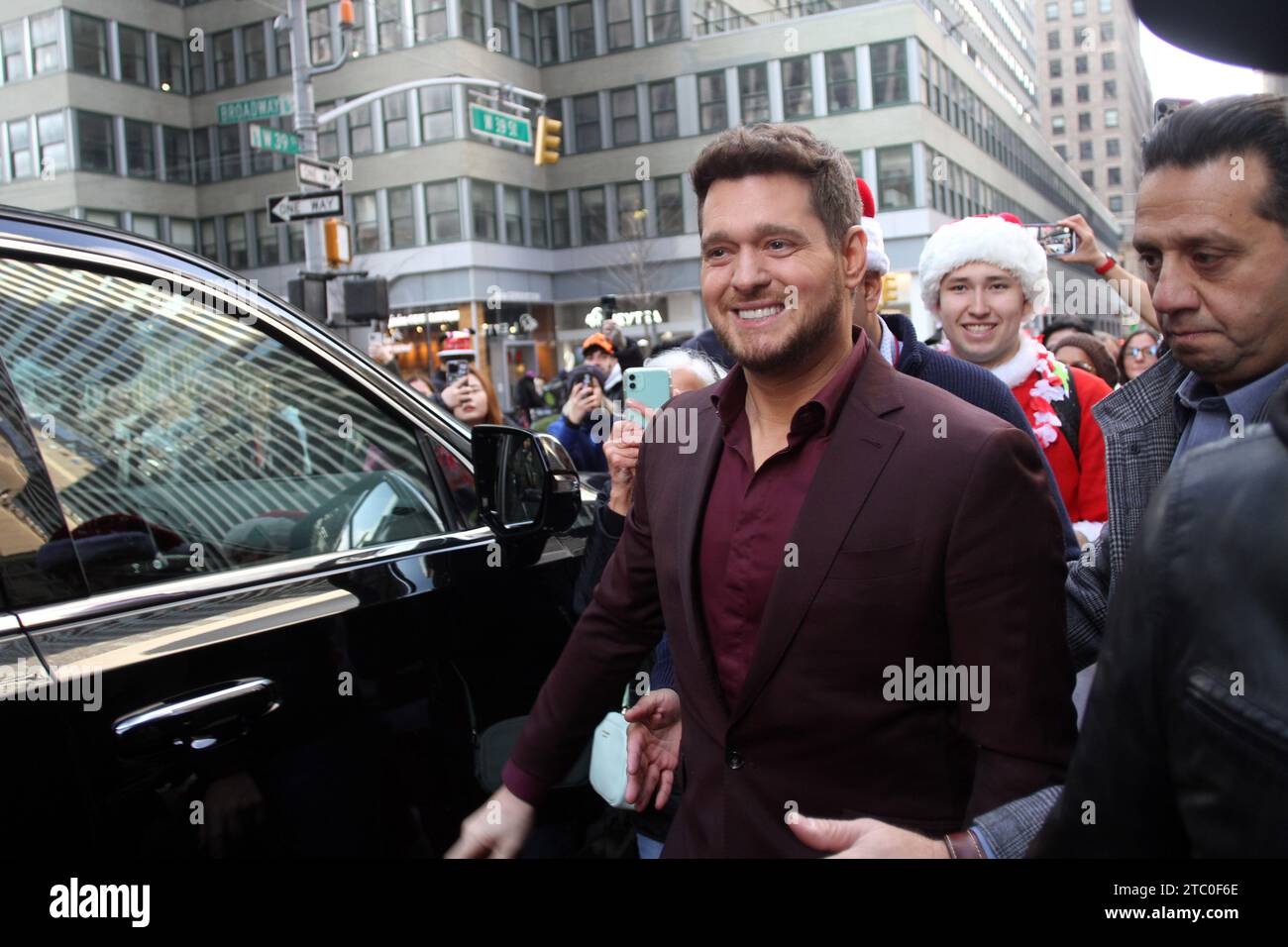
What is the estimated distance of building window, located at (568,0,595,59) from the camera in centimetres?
3700

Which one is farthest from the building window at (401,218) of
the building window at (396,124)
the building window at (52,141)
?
the building window at (52,141)

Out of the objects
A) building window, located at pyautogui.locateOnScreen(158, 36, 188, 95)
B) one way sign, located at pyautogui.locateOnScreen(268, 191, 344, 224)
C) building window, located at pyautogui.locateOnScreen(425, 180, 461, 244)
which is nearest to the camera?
building window, located at pyautogui.locateOnScreen(158, 36, 188, 95)

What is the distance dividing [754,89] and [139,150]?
32.4 metres

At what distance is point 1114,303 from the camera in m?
4.46

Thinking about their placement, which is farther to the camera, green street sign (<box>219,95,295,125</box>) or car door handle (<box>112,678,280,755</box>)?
green street sign (<box>219,95,295,125</box>)

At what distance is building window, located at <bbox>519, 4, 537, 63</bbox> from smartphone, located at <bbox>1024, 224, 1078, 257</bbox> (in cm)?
3603

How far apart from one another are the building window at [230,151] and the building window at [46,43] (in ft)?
94.5

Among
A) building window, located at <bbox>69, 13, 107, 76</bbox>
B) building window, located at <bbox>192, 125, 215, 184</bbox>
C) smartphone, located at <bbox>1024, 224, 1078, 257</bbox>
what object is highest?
building window, located at <bbox>192, 125, 215, 184</bbox>

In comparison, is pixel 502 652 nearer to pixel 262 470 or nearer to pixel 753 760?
pixel 262 470

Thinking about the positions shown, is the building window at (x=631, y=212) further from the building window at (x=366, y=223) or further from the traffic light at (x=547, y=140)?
the traffic light at (x=547, y=140)

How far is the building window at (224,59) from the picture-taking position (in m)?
28.6

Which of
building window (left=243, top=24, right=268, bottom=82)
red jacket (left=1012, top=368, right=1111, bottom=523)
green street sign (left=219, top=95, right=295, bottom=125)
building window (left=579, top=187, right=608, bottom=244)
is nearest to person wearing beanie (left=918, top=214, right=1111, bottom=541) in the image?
red jacket (left=1012, top=368, right=1111, bottom=523)

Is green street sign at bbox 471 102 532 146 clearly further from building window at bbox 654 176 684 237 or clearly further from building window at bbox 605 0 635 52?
building window at bbox 605 0 635 52
